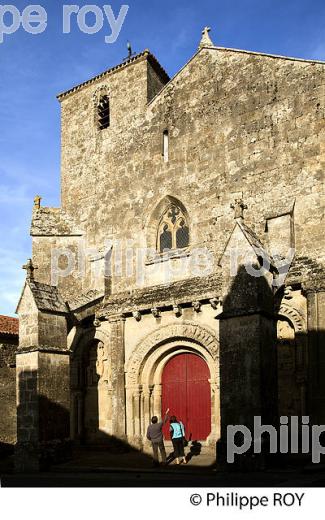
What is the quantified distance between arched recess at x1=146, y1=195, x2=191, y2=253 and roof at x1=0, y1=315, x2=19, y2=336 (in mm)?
7228

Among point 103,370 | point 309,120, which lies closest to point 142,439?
point 103,370

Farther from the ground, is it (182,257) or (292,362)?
(182,257)

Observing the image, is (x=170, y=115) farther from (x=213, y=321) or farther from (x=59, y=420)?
(x=59, y=420)

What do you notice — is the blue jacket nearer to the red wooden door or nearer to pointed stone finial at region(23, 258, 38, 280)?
the red wooden door

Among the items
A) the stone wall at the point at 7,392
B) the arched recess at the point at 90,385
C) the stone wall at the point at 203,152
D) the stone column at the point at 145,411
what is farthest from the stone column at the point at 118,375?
the stone wall at the point at 7,392

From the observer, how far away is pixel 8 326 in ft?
77.7

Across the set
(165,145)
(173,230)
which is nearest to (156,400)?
(173,230)

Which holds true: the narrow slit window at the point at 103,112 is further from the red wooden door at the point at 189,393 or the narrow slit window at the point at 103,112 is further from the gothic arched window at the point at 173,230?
the red wooden door at the point at 189,393

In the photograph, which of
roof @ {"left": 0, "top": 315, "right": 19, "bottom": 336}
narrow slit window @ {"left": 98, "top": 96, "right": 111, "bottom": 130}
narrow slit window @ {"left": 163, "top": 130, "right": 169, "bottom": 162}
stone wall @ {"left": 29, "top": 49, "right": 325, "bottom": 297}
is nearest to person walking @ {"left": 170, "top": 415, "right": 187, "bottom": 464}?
stone wall @ {"left": 29, "top": 49, "right": 325, "bottom": 297}

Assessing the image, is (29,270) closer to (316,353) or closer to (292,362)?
(292,362)

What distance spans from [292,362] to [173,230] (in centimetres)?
569

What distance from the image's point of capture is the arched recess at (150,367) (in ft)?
54.4

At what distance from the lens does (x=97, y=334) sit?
1853 cm

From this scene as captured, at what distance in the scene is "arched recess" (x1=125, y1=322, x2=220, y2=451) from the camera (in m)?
16.6
